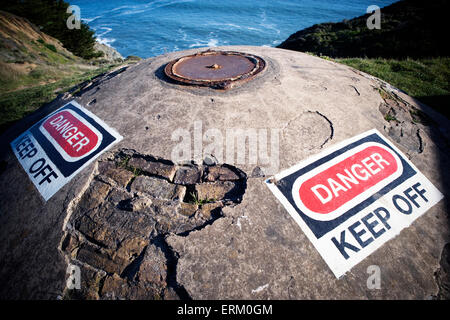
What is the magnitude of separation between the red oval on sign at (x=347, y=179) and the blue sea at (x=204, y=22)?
28649mm

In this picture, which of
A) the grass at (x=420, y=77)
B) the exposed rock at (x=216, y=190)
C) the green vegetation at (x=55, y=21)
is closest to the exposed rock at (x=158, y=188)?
the exposed rock at (x=216, y=190)

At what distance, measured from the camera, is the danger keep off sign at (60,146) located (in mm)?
2184

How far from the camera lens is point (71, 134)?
252 cm

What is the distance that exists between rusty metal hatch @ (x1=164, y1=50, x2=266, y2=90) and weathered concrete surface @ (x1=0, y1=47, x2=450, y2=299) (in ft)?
→ 0.56

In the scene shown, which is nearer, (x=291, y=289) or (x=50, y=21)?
(x=291, y=289)

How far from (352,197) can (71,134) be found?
3.11 metres

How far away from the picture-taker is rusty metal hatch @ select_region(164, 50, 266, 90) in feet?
9.22

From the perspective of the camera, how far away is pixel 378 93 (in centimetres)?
310

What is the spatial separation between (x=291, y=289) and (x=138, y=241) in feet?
4.01

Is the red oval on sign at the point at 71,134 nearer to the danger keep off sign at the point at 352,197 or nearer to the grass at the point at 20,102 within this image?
the danger keep off sign at the point at 352,197

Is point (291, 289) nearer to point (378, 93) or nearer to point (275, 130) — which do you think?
point (275, 130)

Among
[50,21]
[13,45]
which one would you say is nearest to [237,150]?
[13,45]

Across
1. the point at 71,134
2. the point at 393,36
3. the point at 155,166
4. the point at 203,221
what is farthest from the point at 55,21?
the point at 393,36
